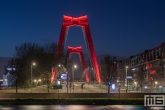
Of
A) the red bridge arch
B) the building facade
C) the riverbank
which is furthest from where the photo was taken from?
the red bridge arch

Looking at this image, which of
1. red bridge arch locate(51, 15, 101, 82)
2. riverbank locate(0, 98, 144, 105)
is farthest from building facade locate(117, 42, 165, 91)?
riverbank locate(0, 98, 144, 105)

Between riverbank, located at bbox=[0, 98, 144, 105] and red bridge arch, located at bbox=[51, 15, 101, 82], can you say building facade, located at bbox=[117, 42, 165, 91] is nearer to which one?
red bridge arch, located at bbox=[51, 15, 101, 82]

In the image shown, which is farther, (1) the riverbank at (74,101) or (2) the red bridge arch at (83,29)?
(2) the red bridge arch at (83,29)

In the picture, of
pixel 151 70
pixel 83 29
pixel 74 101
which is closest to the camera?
pixel 74 101

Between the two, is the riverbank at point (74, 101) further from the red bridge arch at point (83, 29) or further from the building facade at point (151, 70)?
the red bridge arch at point (83, 29)

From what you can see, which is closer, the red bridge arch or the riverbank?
the riverbank

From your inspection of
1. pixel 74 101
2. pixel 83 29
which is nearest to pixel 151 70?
pixel 83 29

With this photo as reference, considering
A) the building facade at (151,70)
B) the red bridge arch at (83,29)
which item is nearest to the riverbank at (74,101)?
the building facade at (151,70)

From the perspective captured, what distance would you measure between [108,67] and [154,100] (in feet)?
169

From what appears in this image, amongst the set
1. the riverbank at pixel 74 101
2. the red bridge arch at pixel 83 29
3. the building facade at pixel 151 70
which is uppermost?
the red bridge arch at pixel 83 29

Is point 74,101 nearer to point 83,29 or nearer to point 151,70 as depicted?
point 151,70

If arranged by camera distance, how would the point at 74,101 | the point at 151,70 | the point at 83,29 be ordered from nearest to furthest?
the point at 74,101
the point at 151,70
the point at 83,29

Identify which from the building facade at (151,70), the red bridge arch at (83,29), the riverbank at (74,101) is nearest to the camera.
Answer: the riverbank at (74,101)

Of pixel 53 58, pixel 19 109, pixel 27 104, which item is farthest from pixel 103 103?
pixel 53 58
